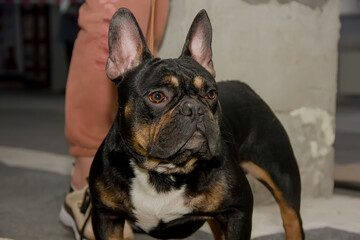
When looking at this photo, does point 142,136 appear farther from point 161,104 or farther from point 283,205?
point 283,205

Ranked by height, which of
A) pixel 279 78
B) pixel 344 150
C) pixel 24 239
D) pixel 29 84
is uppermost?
pixel 279 78

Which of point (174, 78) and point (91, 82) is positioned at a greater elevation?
point (174, 78)

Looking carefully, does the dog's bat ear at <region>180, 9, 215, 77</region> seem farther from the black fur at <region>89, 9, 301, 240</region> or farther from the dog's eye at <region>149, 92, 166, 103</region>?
the dog's eye at <region>149, 92, 166, 103</region>

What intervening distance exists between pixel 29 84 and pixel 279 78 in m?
14.2

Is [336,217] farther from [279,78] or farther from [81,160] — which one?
[81,160]

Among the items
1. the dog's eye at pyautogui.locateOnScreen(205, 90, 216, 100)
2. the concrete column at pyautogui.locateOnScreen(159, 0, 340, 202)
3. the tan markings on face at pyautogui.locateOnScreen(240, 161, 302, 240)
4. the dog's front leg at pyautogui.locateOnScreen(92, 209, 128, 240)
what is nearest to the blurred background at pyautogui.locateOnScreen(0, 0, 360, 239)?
the concrete column at pyautogui.locateOnScreen(159, 0, 340, 202)

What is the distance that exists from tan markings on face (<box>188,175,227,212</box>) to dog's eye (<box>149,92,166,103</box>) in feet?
0.97

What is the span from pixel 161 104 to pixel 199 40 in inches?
14.2

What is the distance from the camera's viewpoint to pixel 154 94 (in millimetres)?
1794

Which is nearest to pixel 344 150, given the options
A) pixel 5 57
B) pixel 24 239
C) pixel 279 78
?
pixel 279 78

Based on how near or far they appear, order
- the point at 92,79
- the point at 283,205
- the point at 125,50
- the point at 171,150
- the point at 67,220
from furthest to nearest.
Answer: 1. the point at 67,220
2. the point at 92,79
3. the point at 283,205
4. the point at 125,50
5. the point at 171,150

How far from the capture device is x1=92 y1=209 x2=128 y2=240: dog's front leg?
1.90 m

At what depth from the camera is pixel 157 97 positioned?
1.79 meters

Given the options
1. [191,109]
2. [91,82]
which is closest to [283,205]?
[191,109]
